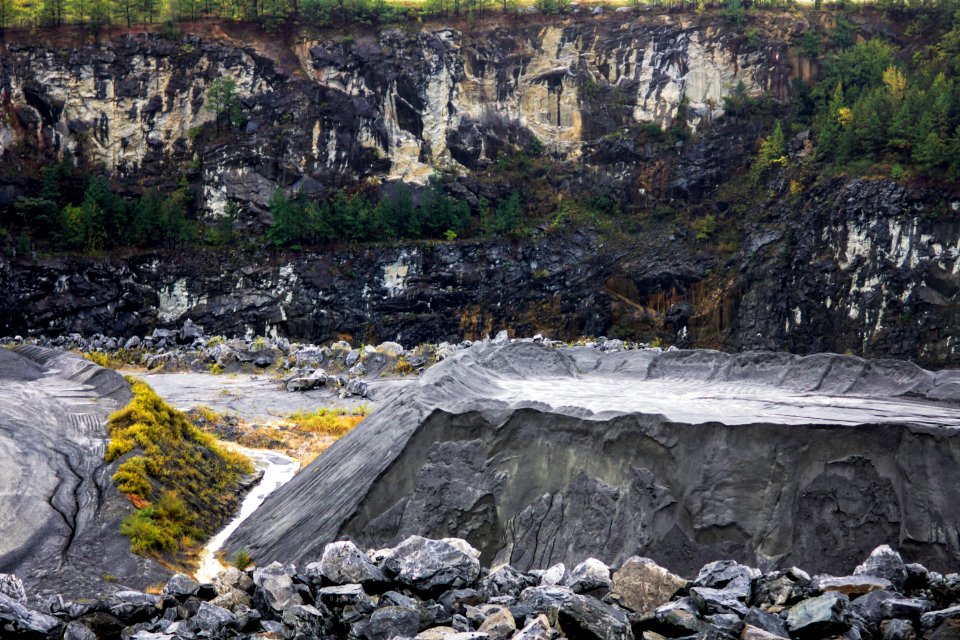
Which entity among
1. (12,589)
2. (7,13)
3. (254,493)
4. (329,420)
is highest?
(7,13)

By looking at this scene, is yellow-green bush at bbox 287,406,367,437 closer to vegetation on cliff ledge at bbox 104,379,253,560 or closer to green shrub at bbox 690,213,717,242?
vegetation on cliff ledge at bbox 104,379,253,560

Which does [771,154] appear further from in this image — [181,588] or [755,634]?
[181,588]

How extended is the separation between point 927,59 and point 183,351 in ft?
147

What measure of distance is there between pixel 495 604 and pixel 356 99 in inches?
2047

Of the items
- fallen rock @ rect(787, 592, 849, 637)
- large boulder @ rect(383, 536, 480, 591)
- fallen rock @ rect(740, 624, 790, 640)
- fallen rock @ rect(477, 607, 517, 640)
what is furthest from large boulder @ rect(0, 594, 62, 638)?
fallen rock @ rect(787, 592, 849, 637)

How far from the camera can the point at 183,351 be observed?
35.4 meters

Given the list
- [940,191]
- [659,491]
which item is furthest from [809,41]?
[659,491]

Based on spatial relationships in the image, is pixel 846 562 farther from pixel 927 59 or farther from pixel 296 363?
pixel 927 59

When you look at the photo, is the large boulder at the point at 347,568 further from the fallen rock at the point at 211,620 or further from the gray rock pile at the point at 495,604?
the fallen rock at the point at 211,620

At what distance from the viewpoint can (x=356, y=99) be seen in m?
56.9

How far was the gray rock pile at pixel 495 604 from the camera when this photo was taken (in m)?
7.60

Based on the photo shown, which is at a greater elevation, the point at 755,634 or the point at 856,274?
the point at 755,634

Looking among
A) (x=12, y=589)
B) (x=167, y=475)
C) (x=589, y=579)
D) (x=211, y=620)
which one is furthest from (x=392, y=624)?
(x=167, y=475)

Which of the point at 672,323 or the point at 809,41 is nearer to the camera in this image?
the point at 672,323
